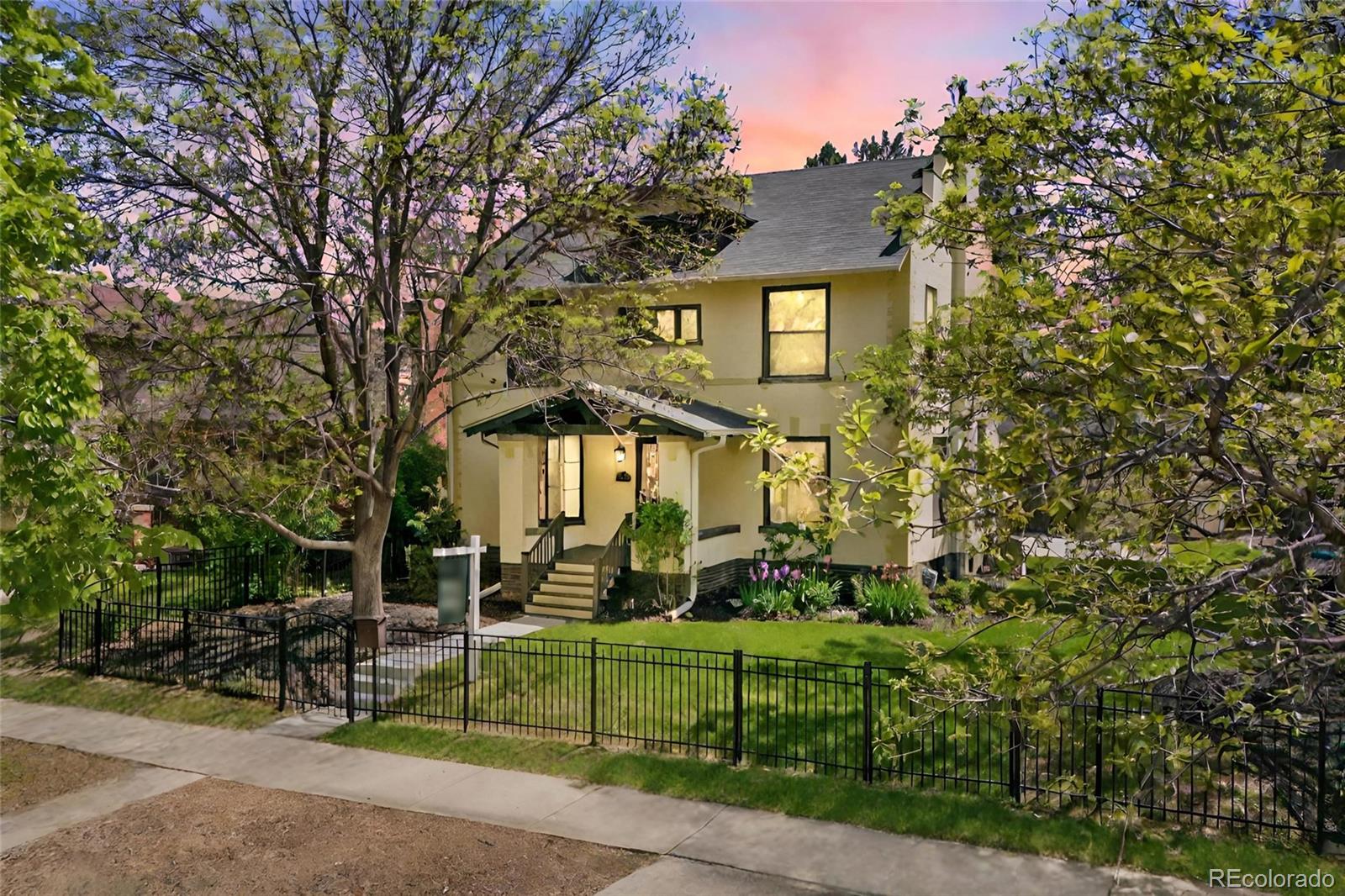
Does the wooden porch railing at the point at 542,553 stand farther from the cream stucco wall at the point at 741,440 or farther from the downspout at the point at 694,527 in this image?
the downspout at the point at 694,527

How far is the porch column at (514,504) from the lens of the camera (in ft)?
62.8

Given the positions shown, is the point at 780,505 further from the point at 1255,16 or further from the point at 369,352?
the point at 1255,16

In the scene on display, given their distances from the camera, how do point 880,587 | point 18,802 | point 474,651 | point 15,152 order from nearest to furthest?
1. point 15,152
2. point 18,802
3. point 474,651
4. point 880,587

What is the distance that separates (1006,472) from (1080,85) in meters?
5.08

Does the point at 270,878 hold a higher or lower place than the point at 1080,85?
lower

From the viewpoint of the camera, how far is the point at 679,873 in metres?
7.73

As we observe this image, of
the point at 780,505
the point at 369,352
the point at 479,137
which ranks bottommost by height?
the point at 780,505

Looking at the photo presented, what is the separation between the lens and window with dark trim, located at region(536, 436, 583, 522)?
19.9 metres

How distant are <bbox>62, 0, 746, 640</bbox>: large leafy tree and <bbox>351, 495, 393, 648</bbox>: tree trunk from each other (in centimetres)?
4

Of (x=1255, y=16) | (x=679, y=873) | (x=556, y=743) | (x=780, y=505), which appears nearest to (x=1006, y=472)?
(x=1255, y=16)

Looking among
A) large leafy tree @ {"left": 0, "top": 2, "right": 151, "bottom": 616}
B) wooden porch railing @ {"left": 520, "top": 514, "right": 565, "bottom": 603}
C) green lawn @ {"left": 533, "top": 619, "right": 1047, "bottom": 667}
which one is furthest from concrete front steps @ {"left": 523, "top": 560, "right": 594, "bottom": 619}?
large leafy tree @ {"left": 0, "top": 2, "right": 151, "bottom": 616}

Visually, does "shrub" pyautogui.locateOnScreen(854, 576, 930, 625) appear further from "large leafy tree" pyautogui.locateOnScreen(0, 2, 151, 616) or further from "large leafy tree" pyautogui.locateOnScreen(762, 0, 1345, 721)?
"large leafy tree" pyautogui.locateOnScreen(0, 2, 151, 616)

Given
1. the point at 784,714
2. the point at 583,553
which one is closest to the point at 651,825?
the point at 784,714

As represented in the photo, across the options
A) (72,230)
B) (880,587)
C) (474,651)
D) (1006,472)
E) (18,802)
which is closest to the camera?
(1006,472)
